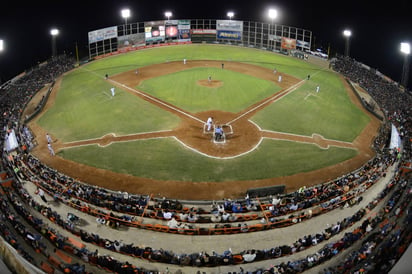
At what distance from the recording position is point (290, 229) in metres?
24.6

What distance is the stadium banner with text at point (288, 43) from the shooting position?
A: 70938 mm

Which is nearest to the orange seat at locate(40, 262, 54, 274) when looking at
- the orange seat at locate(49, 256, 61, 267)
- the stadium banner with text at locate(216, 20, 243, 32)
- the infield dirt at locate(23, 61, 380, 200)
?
the orange seat at locate(49, 256, 61, 267)

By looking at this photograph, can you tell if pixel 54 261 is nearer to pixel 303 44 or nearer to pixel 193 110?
pixel 193 110

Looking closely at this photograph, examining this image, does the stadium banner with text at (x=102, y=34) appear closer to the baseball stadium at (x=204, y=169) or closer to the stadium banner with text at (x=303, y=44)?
the baseball stadium at (x=204, y=169)

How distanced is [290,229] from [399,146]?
19.2m

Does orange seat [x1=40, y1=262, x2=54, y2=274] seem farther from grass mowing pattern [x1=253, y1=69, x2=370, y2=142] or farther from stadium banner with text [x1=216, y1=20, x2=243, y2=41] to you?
stadium banner with text [x1=216, y1=20, x2=243, y2=41]

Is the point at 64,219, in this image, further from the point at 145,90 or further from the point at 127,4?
the point at 127,4

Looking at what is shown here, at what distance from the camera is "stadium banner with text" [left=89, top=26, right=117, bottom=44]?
67.7 metres

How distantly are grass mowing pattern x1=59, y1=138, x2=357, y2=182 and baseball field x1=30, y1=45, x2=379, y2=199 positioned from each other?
10cm

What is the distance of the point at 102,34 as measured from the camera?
227ft

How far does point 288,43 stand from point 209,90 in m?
29.2

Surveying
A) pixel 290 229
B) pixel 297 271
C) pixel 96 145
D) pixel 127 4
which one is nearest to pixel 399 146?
pixel 290 229

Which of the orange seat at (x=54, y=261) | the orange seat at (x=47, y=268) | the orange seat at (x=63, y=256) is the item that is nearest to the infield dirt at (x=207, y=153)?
the orange seat at (x=63, y=256)

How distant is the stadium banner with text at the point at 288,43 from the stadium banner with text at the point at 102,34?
34.0 metres
